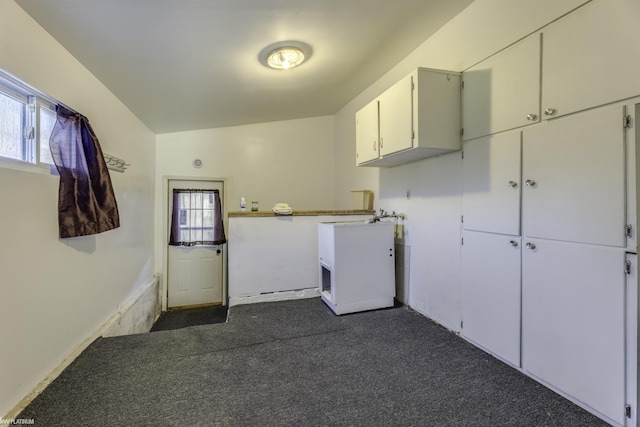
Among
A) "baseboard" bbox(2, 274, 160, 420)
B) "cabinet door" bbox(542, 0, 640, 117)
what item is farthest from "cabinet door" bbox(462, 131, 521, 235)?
"baseboard" bbox(2, 274, 160, 420)

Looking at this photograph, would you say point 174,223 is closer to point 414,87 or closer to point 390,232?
point 390,232

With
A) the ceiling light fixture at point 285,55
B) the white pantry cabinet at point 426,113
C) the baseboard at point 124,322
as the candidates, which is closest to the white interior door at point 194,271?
the baseboard at point 124,322

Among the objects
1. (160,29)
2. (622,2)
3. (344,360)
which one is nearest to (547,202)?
(622,2)

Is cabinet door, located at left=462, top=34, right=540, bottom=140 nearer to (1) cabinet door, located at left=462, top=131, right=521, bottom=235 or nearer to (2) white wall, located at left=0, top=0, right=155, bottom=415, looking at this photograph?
(1) cabinet door, located at left=462, top=131, right=521, bottom=235

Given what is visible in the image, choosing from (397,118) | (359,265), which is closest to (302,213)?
(359,265)

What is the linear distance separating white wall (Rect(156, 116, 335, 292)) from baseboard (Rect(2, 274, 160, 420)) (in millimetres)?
688

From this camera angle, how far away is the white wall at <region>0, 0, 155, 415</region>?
153 cm

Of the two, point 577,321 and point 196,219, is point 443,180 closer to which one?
point 577,321

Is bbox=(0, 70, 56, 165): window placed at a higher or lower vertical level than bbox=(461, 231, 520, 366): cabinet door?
higher

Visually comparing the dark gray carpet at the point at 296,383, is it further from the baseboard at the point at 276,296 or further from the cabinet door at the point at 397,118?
the cabinet door at the point at 397,118

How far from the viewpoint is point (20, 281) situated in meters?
1.62

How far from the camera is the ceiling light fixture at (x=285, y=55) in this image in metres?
2.43

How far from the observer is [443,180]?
2611 millimetres

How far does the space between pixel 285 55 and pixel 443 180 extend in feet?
6.04
